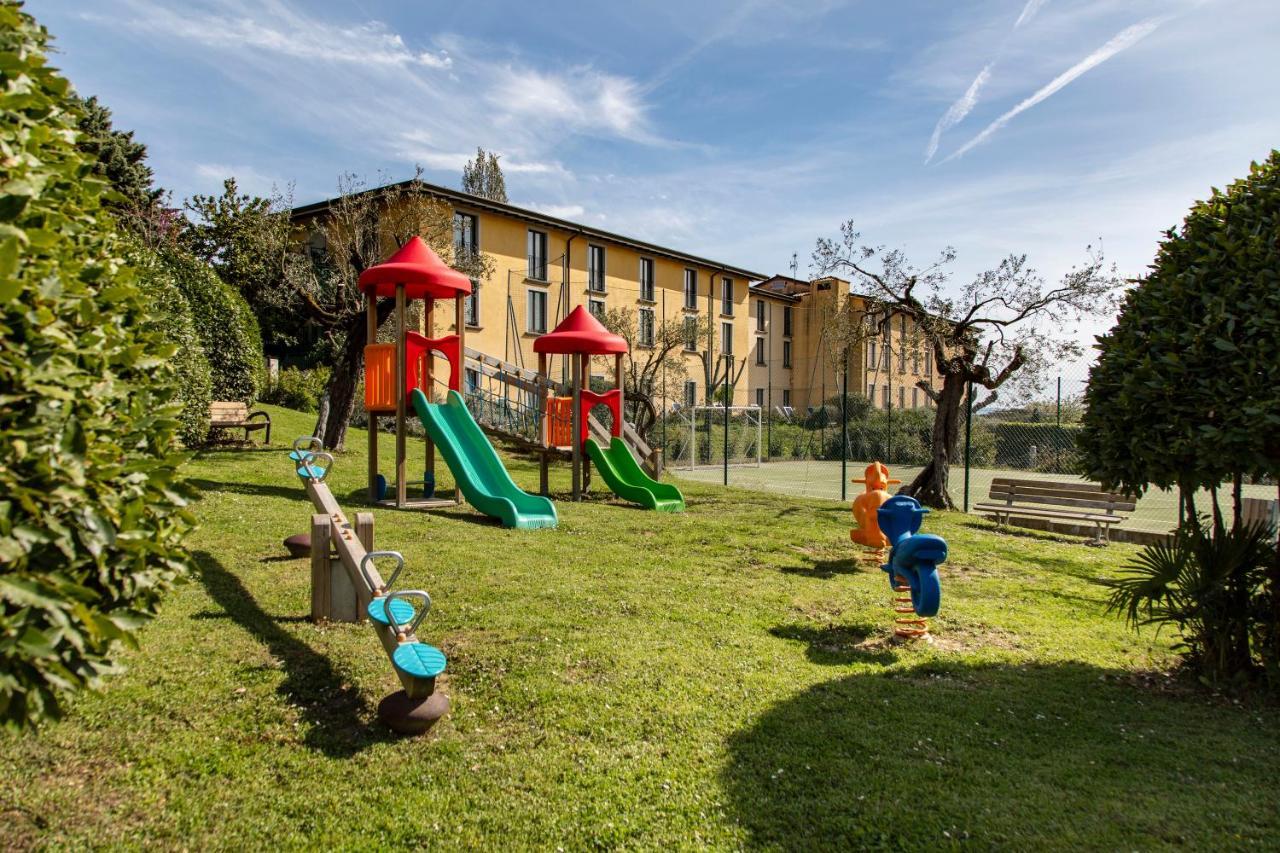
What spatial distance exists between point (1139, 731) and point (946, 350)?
11.2 m

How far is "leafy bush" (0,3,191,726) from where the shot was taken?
70.8 inches

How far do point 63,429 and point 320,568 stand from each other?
343cm

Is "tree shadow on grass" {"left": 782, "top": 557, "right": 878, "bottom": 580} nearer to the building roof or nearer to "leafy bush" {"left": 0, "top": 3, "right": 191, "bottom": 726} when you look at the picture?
"leafy bush" {"left": 0, "top": 3, "right": 191, "bottom": 726}

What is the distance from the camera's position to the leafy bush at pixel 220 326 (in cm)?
1557

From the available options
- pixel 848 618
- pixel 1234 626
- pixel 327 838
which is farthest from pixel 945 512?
pixel 327 838

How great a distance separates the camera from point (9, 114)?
1.96 meters

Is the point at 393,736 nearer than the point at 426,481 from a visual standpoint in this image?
Yes

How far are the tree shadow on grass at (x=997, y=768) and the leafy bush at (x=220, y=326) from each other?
15.2 m

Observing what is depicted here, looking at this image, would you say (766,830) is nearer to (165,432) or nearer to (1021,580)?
(165,432)

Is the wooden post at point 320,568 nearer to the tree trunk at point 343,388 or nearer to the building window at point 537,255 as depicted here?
the tree trunk at point 343,388

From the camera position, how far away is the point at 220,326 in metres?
15.8

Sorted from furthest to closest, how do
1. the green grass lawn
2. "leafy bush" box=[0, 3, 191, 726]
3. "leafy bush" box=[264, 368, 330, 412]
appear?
1. "leafy bush" box=[264, 368, 330, 412]
2. the green grass lawn
3. "leafy bush" box=[0, 3, 191, 726]

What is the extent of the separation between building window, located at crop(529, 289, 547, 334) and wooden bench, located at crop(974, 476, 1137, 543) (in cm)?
2326

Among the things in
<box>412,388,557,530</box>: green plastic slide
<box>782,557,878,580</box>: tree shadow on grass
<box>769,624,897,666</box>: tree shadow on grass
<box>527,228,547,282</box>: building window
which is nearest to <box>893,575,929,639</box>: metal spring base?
<box>769,624,897,666</box>: tree shadow on grass
